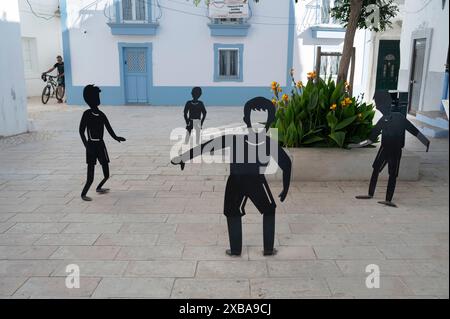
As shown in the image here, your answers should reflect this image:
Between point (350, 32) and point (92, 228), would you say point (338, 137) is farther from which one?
point (92, 228)

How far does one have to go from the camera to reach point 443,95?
10.5 meters

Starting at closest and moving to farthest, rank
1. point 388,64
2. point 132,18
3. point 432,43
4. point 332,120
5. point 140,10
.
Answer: point 332,120
point 432,43
point 140,10
point 132,18
point 388,64

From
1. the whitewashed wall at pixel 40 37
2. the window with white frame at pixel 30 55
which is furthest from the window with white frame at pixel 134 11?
the window with white frame at pixel 30 55

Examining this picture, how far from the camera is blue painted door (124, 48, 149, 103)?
15617mm

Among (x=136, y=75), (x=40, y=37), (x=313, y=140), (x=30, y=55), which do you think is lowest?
(x=313, y=140)

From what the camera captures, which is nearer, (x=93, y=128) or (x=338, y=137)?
(x=93, y=128)

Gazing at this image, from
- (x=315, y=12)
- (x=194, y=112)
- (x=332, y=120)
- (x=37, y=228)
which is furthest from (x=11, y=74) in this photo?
(x=315, y=12)

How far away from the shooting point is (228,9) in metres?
14.8

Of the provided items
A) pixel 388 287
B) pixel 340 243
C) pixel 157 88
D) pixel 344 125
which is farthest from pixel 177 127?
pixel 388 287

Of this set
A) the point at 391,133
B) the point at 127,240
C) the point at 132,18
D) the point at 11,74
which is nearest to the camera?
the point at 127,240

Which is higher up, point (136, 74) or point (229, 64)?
point (229, 64)

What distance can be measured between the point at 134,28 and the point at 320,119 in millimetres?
10701

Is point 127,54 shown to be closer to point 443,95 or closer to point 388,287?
point 443,95

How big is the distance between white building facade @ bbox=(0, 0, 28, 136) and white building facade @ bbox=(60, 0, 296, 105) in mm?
5651
